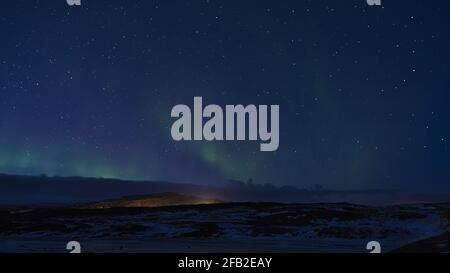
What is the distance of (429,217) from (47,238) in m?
6.25

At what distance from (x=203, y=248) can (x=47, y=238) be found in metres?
2.52

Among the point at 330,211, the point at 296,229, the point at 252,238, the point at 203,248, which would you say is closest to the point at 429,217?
the point at 330,211

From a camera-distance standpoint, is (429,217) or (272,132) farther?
(429,217)

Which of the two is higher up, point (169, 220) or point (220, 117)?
point (220, 117)

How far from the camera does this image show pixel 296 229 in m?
9.79
